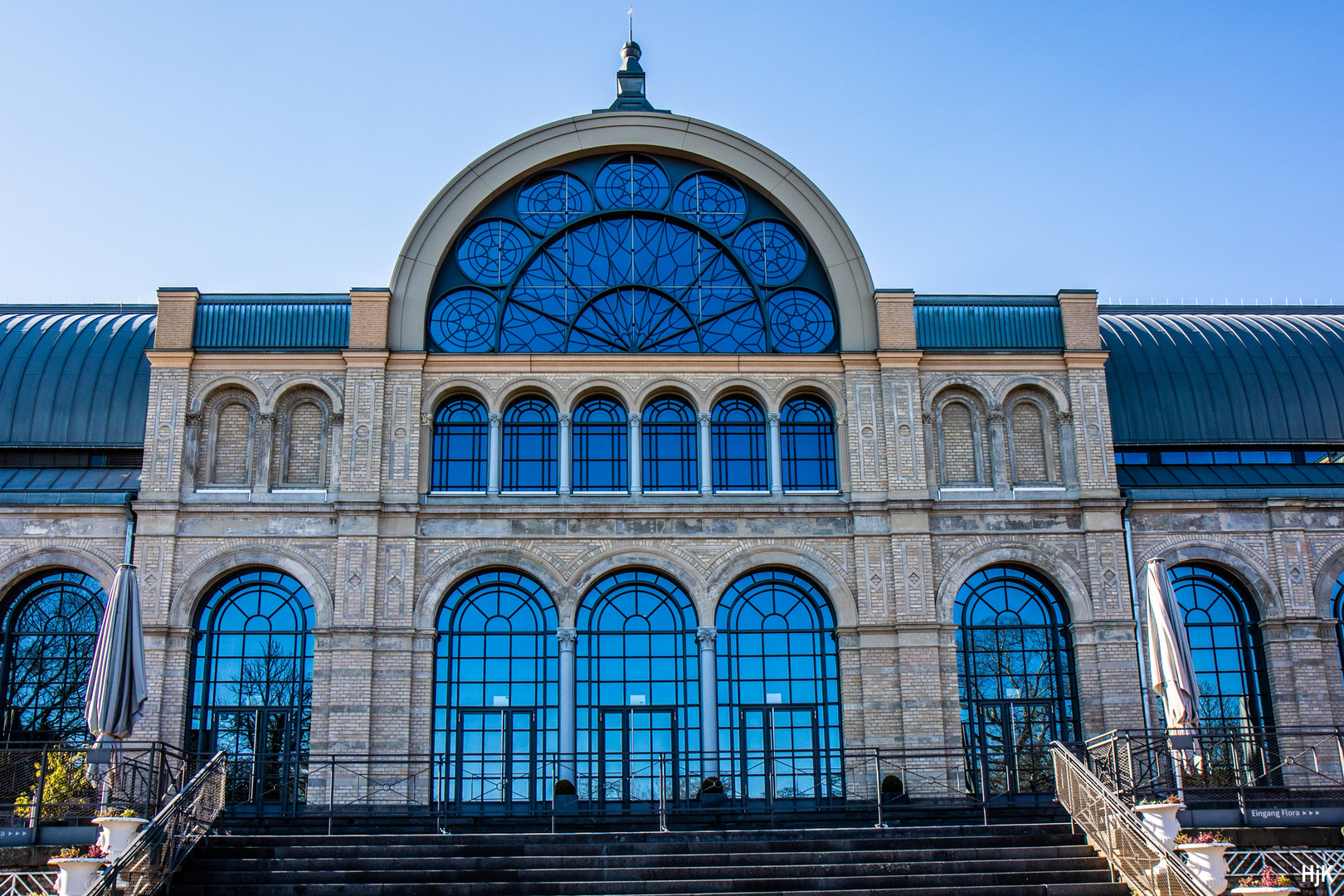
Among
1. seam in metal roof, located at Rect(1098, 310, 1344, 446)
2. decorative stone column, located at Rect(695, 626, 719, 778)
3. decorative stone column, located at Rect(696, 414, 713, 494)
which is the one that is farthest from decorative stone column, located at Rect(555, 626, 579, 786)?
seam in metal roof, located at Rect(1098, 310, 1344, 446)

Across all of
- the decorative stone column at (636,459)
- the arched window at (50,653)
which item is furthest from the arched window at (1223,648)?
the arched window at (50,653)

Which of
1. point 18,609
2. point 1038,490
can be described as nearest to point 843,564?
point 1038,490

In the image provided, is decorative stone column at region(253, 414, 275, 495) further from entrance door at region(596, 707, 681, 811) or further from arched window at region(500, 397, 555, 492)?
entrance door at region(596, 707, 681, 811)

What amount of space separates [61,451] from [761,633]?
52.0 feet

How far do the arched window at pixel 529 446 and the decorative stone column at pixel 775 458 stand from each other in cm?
450

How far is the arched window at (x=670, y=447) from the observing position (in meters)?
27.5

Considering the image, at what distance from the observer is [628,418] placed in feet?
91.1

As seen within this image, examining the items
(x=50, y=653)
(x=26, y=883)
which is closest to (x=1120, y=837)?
(x=26, y=883)

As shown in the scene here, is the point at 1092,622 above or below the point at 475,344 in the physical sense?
below

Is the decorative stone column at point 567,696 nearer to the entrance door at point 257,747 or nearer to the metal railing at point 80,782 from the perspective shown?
the entrance door at point 257,747

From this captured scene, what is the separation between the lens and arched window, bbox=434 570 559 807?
82.8 ft

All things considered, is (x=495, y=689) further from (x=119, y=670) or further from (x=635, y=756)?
(x=119, y=670)

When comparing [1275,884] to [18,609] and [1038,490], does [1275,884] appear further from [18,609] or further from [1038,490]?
[18,609]

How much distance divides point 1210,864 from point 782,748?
33.5 ft
